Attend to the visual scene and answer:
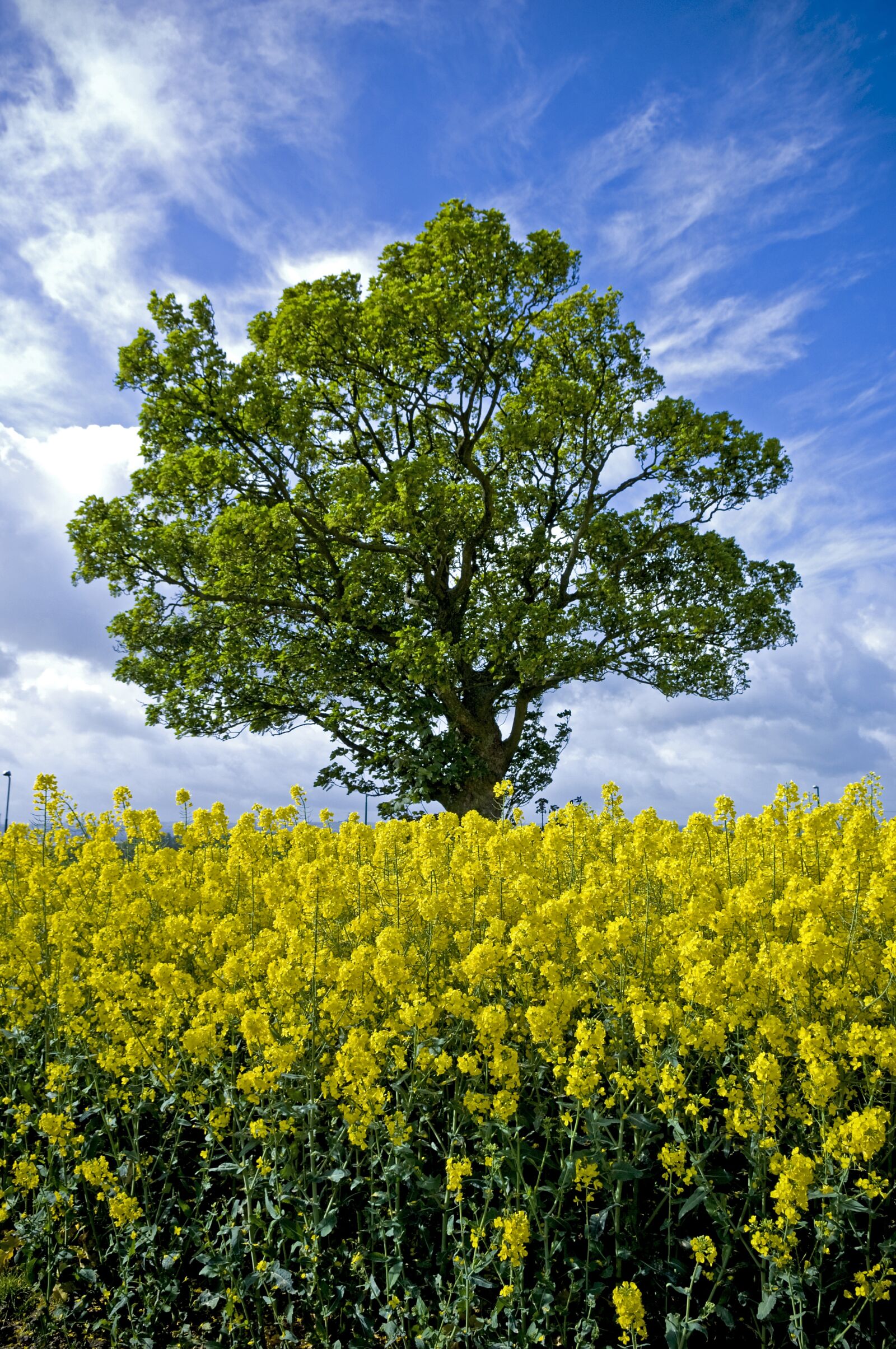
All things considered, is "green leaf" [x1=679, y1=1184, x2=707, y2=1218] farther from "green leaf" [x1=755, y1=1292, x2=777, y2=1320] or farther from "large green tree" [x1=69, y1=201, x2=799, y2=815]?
"large green tree" [x1=69, y1=201, x2=799, y2=815]

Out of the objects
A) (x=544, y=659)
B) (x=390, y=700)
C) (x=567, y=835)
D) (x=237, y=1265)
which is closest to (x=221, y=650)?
(x=390, y=700)

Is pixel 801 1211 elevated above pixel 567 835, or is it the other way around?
pixel 567 835

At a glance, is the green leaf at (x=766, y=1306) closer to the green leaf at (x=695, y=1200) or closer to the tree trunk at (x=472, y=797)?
the green leaf at (x=695, y=1200)

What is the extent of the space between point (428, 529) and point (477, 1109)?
571 inches

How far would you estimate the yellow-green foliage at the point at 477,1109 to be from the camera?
328 cm

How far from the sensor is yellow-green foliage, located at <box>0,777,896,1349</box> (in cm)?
328

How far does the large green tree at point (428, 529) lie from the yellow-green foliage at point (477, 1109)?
12.4m

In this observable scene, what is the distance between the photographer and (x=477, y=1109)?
3.42m

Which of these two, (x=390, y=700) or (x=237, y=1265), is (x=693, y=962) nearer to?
(x=237, y=1265)

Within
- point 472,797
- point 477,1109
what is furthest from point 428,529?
point 477,1109

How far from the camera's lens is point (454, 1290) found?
3369 millimetres

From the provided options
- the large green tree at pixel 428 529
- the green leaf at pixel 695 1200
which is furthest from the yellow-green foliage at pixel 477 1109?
the large green tree at pixel 428 529

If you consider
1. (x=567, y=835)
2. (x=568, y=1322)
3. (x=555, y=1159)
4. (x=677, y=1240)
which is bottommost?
(x=568, y=1322)

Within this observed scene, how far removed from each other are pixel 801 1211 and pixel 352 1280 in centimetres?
174
